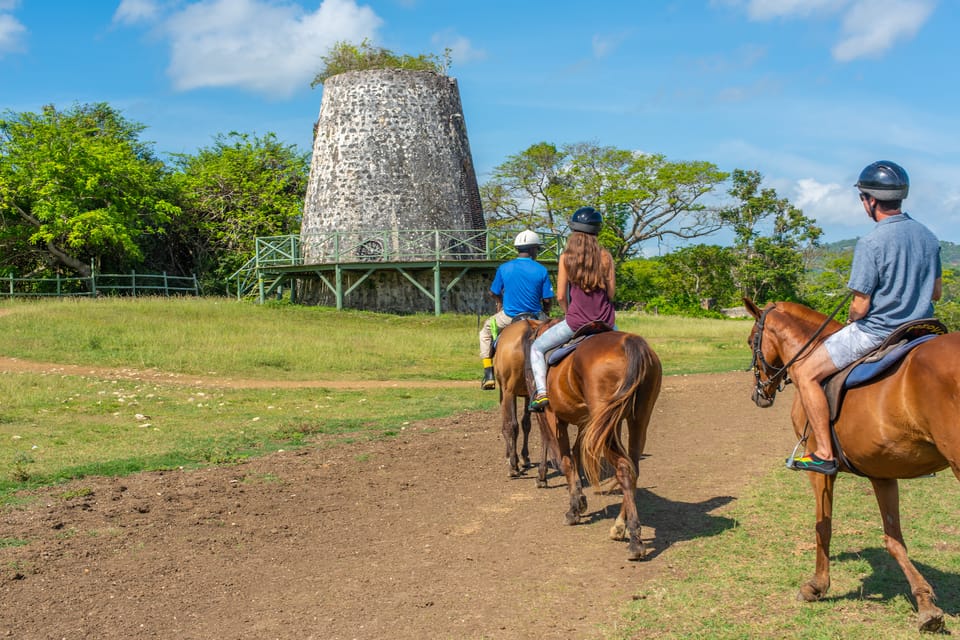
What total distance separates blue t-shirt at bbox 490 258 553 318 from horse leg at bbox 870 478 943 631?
4.75m

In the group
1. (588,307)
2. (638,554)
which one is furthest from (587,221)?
(638,554)

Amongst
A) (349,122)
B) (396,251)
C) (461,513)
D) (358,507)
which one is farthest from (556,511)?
(349,122)

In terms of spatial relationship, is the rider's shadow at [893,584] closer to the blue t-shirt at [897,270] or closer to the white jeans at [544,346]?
the blue t-shirt at [897,270]

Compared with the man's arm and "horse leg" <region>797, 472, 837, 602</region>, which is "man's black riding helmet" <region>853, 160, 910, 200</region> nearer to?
the man's arm

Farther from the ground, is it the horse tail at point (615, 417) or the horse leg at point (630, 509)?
the horse tail at point (615, 417)

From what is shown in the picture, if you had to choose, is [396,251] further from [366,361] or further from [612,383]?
[612,383]

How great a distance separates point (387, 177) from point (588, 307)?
2665cm

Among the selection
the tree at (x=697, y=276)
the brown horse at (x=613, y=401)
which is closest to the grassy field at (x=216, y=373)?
→ the brown horse at (x=613, y=401)

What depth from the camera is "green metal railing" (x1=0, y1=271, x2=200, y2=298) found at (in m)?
35.0

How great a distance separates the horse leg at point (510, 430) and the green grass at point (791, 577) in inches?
77.9

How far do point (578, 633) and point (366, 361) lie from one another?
52.5ft

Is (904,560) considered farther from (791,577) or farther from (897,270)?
(897,270)

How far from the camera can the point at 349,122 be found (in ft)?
109

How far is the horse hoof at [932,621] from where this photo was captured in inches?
192
